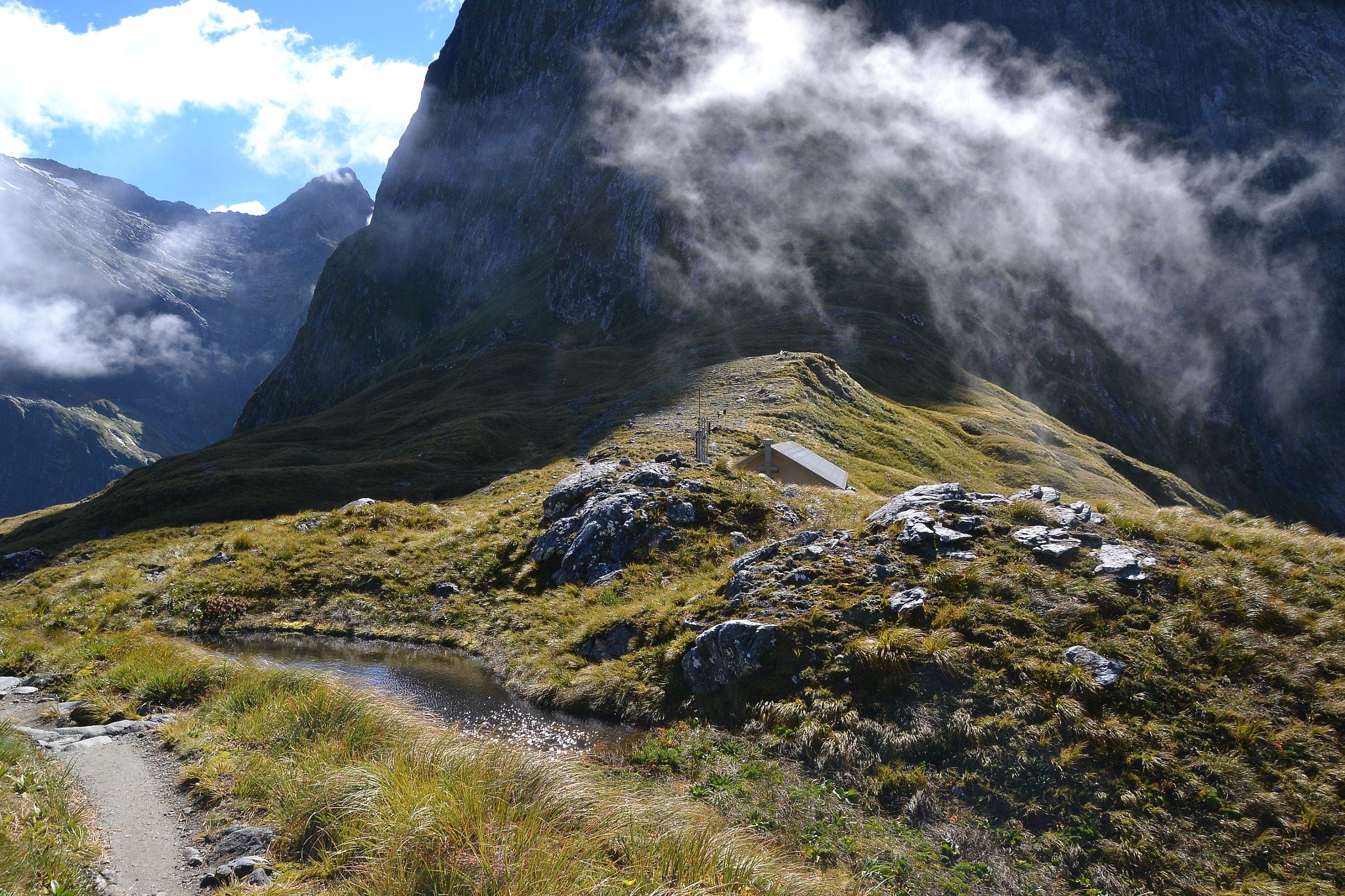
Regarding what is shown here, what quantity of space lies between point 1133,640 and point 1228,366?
24372 centimetres

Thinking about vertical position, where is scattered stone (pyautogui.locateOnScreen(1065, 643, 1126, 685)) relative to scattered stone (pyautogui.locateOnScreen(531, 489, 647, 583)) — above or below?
above

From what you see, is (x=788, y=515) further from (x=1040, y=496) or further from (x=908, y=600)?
(x=908, y=600)

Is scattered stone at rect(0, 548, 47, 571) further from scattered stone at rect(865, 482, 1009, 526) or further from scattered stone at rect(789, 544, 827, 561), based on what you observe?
scattered stone at rect(865, 482, 1009, 526)

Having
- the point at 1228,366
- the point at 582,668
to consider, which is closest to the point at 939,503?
the point at 582,668

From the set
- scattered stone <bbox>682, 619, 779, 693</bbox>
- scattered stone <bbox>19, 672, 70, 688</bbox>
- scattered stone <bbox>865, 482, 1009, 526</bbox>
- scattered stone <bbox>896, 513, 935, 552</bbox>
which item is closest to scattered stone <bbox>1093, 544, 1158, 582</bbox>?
scattered stone <bbox>865, 482, 1009, 526</bbox>

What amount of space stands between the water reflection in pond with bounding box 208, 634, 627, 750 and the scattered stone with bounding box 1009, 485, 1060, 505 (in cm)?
1320

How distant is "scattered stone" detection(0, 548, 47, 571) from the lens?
37.5 meters

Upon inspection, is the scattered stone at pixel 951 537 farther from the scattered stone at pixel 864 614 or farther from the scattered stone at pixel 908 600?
the scattered stone at pixel 864 614

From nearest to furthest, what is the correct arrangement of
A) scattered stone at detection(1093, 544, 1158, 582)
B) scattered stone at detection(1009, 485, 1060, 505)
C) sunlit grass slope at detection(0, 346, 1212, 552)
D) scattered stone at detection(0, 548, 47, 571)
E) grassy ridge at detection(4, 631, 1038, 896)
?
1. grassy ridge at detection(4, 631, 1038, 896)
2. scattered stone at detection(1093, 544, 1158, 582)
3. scattered stone at detection(1009, 485, 1060, 505)
4. scattered stone at detection(0, 548, 47, 571)
5. sunlit grass slope at detection(0, 346, 1212, 552)

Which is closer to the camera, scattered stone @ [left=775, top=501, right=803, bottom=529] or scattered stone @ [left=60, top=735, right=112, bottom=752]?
scattered stone @ [left=60, top=735, right=112, bottom=752]

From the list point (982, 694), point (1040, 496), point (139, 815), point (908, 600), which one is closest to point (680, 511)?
point (908, 600)

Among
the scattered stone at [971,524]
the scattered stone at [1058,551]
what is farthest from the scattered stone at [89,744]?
the scattered stone at [1058,551]

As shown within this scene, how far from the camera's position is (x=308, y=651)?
69.1ft

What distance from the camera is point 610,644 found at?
18.5 m
